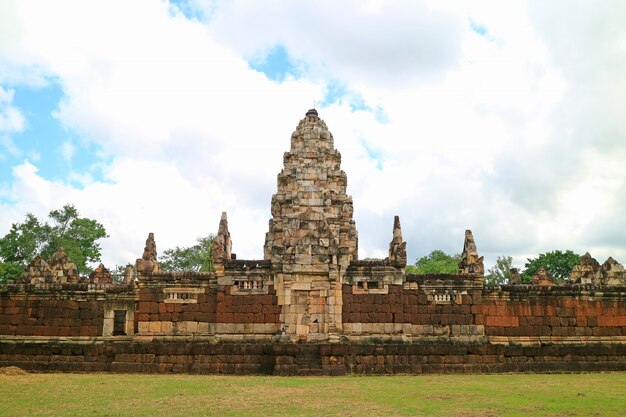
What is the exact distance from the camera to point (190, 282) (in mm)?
18156

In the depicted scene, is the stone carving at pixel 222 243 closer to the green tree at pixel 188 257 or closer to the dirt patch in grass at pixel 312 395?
the dirt patch in grass at pixel 312 395

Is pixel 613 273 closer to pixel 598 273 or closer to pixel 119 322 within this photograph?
pixel 598 273

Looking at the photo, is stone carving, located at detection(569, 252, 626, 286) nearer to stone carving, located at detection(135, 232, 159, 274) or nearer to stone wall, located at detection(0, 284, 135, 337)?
stone carving, located at detection(135, 232, 159, 274)

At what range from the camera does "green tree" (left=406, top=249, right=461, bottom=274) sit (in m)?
55.0

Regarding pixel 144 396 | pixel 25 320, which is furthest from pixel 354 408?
pixel 25 320

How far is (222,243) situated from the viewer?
20.2 meters

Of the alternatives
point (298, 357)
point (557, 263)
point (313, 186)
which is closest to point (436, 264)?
point (557, 263)

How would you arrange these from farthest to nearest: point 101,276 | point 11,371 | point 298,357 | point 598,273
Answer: point 101,276
point 598,273
point 298,357
point 11,371

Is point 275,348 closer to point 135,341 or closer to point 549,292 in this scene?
point 135,341

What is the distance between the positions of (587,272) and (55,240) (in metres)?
37.6

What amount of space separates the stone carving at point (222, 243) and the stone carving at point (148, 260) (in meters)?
2.05

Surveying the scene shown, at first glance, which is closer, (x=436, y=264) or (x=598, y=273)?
(x=598, y=273)

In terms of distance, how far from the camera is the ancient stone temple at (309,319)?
17.2m

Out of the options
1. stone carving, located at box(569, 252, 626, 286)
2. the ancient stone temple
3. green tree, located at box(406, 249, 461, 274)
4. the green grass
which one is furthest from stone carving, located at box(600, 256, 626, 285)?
green tree, located at box(406, 249, 461, 274)
